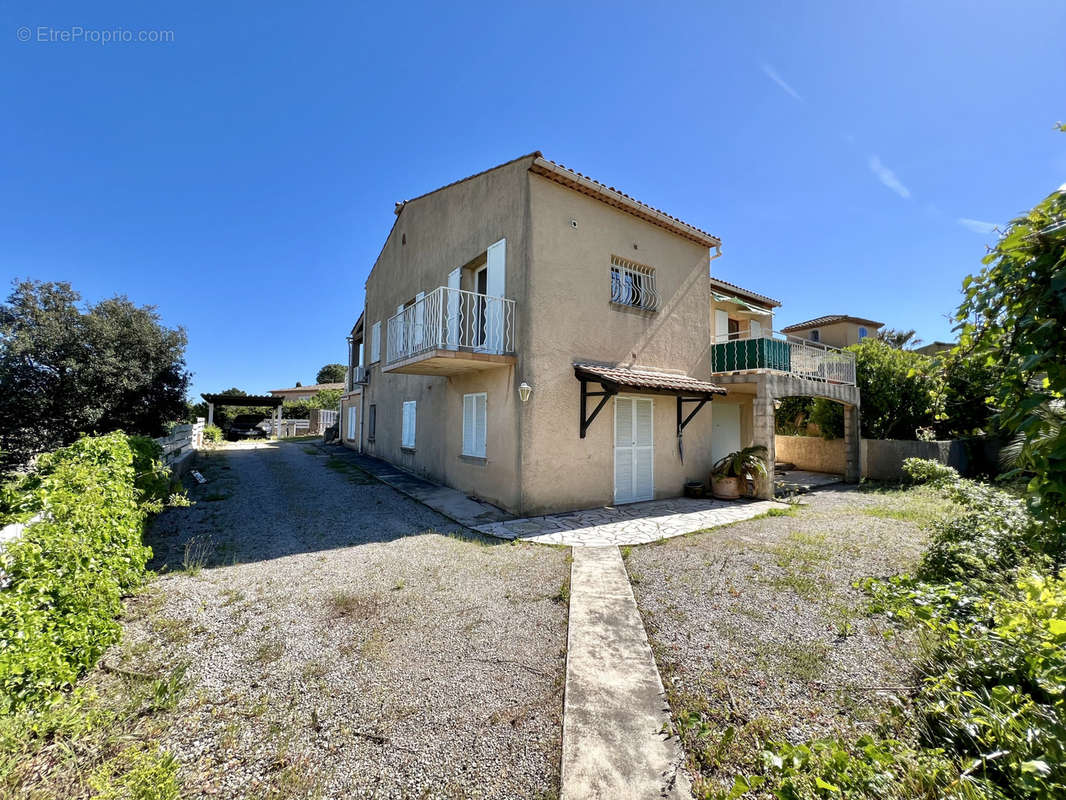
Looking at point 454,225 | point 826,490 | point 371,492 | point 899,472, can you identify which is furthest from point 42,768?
point 899,472

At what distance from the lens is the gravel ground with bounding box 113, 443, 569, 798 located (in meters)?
2.52

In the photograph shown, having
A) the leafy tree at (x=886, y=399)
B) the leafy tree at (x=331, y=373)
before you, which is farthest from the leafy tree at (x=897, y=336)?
the leafy tree at (x=331, y=373)

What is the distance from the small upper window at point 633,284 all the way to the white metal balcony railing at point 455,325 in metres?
3.02

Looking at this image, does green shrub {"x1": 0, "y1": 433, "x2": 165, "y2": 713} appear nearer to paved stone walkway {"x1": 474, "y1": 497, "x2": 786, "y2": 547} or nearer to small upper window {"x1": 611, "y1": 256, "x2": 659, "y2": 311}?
paved stone walkway {"x1": 474, "y1": 497, "x2": 786, "y2": 547}

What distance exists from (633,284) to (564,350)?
10.6 ft

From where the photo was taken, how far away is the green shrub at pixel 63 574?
2.71m

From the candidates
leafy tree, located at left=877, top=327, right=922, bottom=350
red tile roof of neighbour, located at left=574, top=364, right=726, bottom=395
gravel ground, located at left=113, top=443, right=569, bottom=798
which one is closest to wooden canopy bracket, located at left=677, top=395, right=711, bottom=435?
red tile roof of neighbour, located at left=574, top=364, right=726, bottom=395

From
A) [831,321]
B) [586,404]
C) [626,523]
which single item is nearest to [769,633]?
[626,523]

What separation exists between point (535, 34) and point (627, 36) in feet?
6.30

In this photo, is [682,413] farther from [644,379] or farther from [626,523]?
[626,523]

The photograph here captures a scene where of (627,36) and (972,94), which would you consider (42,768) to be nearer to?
(627,36)

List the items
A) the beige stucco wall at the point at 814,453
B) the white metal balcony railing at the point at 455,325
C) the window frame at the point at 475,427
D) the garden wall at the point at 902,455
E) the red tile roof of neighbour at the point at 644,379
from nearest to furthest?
1. the red tile roof of neighbour at the point at 644,379
2. the white metal balcony railing at the point at 455,325
3. the window frame at the point at 475,427
4. the garden wall at the point at 902,455
5. the beige stucco wall at the point at 814,453

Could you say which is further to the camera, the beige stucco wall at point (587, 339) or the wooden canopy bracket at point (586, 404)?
the wooden canopy bracket at point (586, 404)

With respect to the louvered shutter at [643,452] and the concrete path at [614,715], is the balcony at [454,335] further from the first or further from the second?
the concrete path at [614,715]
